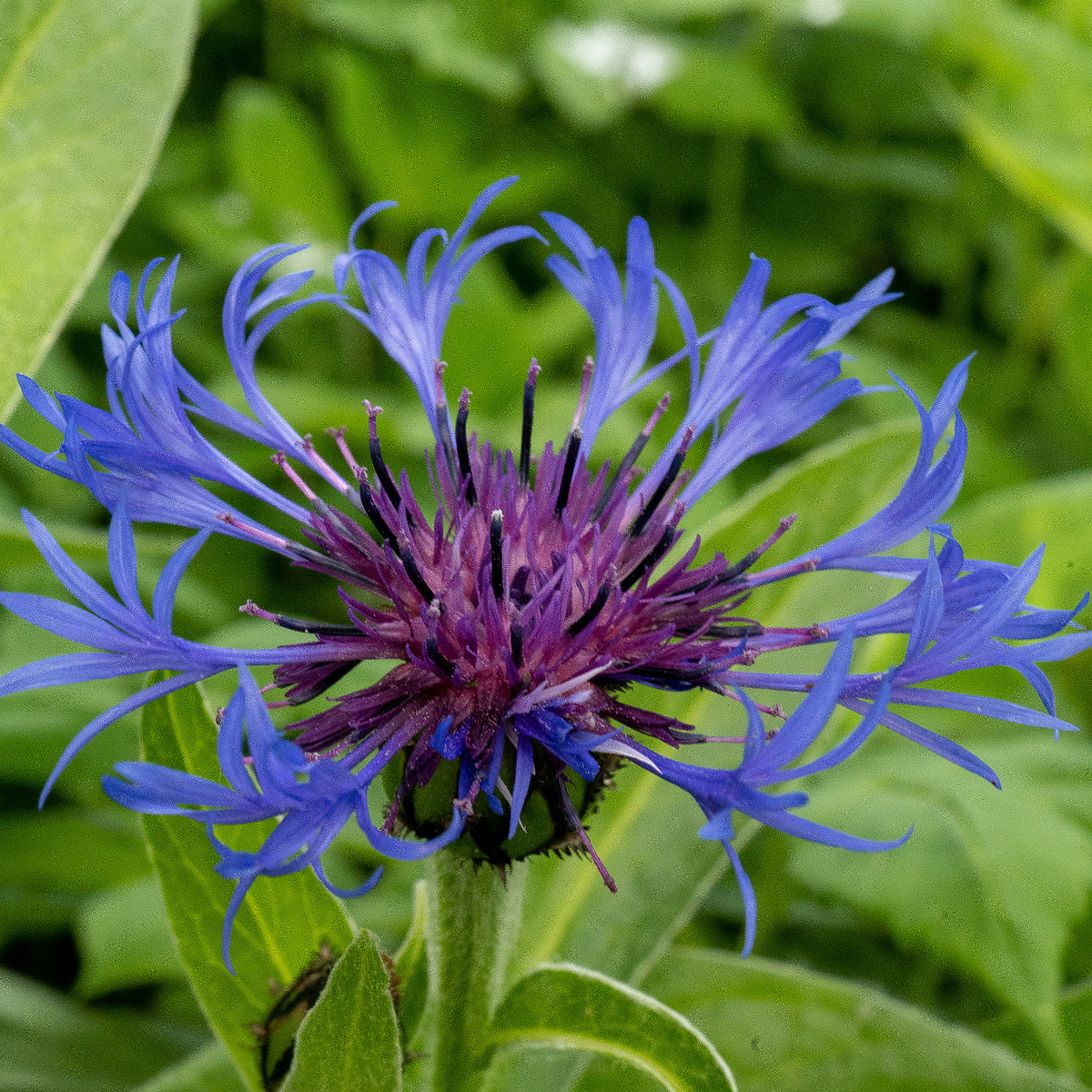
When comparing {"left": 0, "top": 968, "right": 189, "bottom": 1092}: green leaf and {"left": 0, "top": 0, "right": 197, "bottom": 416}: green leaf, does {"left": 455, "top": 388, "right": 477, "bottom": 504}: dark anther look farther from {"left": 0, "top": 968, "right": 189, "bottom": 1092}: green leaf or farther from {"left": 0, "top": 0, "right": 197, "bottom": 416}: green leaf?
{"left": 0, "top": 968, "right": 189, "bottom": 1092}: green leaf

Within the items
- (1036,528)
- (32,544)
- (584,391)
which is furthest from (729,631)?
(1036,528)

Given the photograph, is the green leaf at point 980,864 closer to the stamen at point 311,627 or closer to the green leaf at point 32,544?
the stamen at point 311,627

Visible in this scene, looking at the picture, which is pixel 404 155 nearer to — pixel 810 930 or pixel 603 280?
pixel 603 280

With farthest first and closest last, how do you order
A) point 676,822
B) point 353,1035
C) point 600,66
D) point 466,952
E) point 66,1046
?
point 600,66 → point 66,1046 → point 676,822 → point 466,952 → point 353,1035

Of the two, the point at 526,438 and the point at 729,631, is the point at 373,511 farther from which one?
the point at 729,631

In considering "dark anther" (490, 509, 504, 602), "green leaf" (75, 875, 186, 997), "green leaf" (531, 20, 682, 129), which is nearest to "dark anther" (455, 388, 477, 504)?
"dark anther" (490, 509, 504, 602)

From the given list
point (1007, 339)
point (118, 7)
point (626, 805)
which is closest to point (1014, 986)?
point (626, 805)
